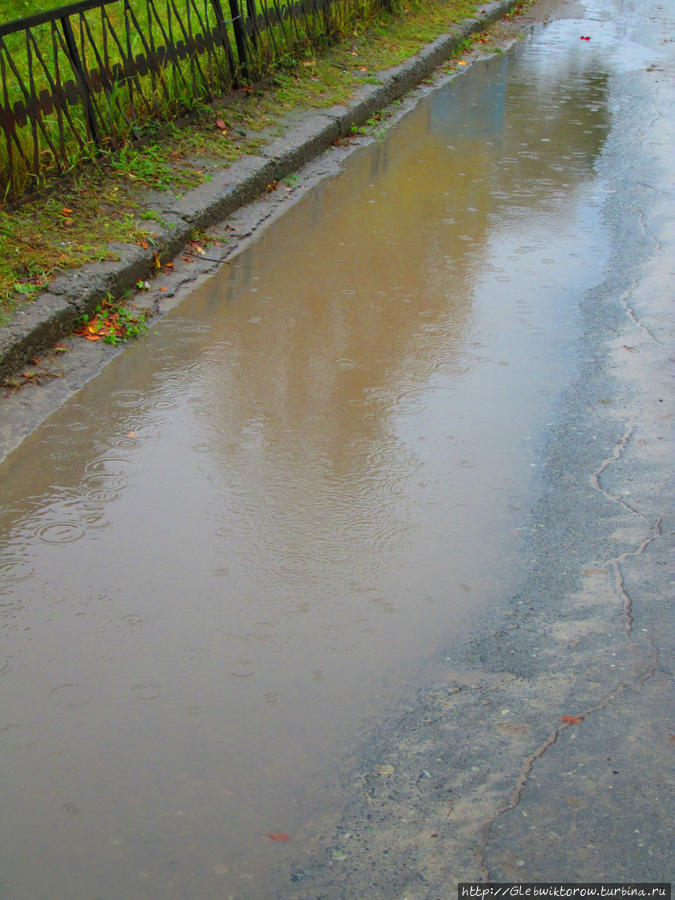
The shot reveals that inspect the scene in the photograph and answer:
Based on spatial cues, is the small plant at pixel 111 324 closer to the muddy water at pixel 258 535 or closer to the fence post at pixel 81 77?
the muddy water at pixel 258 535

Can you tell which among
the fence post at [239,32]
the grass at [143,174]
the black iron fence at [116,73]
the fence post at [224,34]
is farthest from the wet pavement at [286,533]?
the fence post at [239,32]

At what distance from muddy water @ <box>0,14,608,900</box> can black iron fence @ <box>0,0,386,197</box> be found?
137 cm

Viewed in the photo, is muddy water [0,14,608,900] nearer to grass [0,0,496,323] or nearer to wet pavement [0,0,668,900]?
wet pavement [0,0,668,900]

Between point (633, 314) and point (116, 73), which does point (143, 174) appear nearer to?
point (116, 73)

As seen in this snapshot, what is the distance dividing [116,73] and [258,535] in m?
4.19

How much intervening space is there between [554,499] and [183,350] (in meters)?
1.88

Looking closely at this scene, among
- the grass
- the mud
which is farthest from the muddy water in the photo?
the grass

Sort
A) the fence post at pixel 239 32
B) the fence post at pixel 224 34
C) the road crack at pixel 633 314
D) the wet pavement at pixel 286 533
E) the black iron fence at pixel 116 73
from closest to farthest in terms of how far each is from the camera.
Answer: the wet pavement at pixel 286 533 → the road crack at pixel 633 314 → the black iron fence at pixel 116 73 → the fence post at pixel 224 34 → the fence post at pixel 239 32

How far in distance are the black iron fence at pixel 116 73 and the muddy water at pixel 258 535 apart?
137 cm

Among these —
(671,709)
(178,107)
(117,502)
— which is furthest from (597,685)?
(178,107)

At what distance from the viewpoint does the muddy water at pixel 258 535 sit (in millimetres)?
2123

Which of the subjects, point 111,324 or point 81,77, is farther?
point 81,77

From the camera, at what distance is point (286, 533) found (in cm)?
298

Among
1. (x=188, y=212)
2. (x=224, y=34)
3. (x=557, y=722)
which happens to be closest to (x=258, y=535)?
(x=557, y=722)
